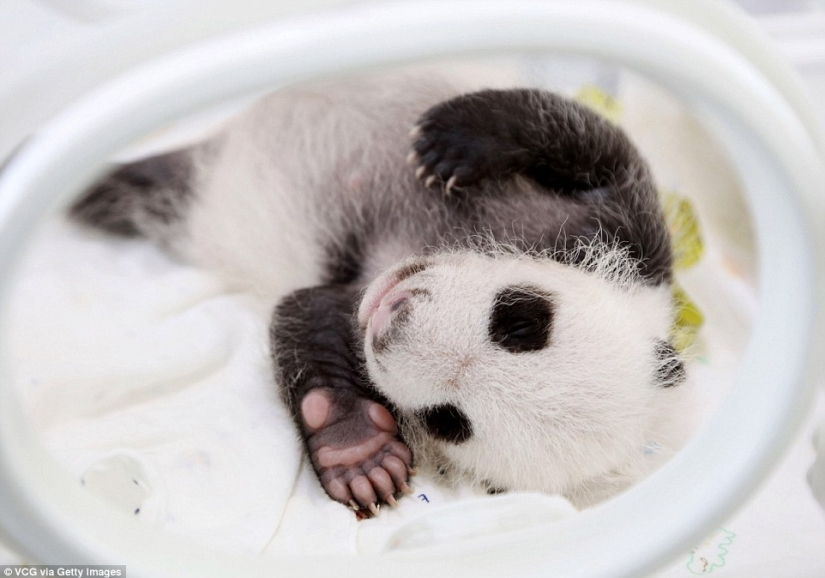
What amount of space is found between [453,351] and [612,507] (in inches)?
8.8

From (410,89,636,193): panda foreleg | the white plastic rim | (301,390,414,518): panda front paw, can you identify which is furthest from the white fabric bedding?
(410,89,636,193): panda foreleg

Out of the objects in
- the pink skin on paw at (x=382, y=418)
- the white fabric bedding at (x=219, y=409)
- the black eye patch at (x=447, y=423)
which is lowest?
the white fabric bedding at (x=219, y=409)

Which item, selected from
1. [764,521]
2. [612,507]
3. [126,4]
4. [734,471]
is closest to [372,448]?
[612,507]

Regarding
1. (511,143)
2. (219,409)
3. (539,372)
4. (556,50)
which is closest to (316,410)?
(219,409)

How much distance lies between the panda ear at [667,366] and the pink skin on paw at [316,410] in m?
0.40

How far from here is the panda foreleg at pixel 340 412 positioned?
898 millimetres

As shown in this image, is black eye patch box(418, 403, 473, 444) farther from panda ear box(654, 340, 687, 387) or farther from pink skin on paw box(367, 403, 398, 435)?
panda ear box(654, 340, 687, 387)

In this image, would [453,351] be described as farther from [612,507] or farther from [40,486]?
[40,486]

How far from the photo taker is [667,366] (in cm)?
87

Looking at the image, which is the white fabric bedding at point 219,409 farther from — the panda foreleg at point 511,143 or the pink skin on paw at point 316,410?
the panda foreleg at point 511,143

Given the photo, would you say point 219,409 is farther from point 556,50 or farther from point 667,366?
point 556,50

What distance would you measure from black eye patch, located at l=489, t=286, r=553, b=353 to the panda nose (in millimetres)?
99

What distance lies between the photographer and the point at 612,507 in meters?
0.72

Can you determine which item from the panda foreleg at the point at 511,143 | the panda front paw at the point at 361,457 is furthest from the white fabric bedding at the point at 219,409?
the panda foreleg at the point at 511,143
